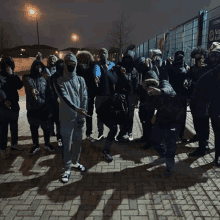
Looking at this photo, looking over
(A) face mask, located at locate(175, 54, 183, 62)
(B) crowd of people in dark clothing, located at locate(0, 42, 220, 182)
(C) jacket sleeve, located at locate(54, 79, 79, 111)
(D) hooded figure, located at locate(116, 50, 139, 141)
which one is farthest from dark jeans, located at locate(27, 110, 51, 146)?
(A) face mask, located at locate(175, 54, 183, 62)

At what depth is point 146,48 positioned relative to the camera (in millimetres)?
15555

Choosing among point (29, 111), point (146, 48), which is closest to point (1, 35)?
point (146, 48)

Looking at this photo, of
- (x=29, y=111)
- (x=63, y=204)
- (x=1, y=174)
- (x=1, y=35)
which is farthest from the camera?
(x=1, y=35)

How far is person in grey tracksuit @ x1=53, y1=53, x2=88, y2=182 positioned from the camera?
356 centimetres

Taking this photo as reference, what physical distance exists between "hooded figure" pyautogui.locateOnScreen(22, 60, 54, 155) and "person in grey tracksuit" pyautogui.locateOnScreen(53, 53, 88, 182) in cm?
122

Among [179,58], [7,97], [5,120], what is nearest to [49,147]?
[5,120]

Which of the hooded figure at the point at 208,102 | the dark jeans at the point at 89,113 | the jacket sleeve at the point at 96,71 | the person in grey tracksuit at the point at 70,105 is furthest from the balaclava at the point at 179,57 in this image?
the person in grey tracksuit at the point at 70,105

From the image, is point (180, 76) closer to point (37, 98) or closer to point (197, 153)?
point (197, 153)

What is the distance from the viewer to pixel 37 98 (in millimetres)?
4617

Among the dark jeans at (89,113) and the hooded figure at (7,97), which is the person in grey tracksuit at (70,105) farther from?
the dark jeans at (89,113)

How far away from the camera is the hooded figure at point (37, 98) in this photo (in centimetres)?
457

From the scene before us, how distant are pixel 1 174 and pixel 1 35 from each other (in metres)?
62.8

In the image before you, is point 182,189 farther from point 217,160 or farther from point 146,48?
point 146,48

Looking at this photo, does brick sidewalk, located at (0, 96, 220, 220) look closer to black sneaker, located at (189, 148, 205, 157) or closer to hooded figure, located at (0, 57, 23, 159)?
black sneaker, located at (189, 148, 205, 157)
